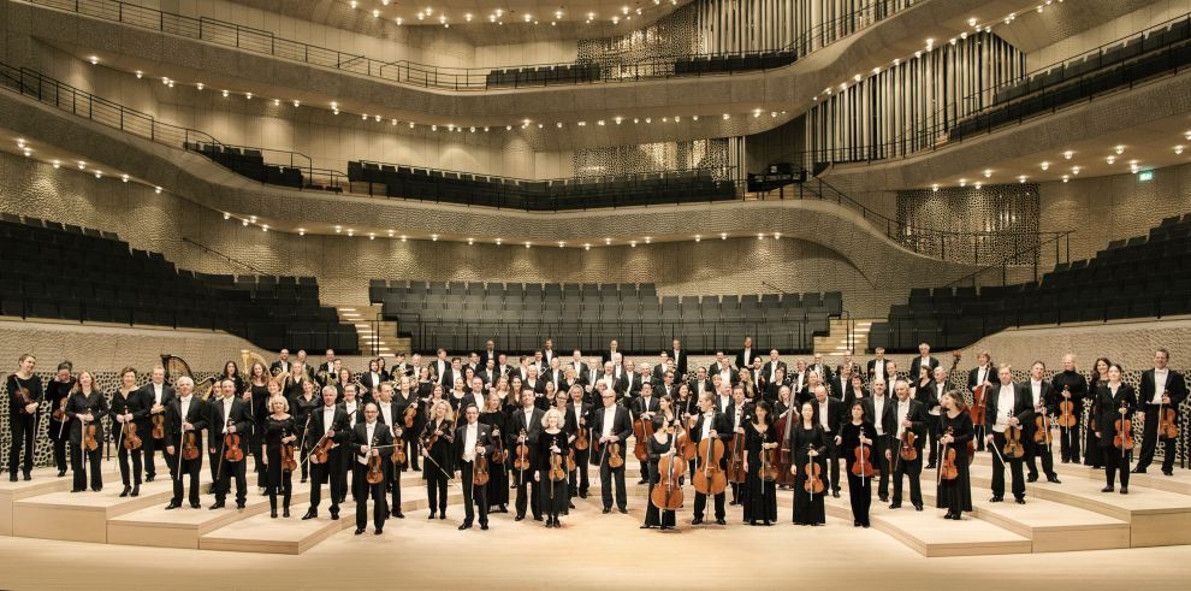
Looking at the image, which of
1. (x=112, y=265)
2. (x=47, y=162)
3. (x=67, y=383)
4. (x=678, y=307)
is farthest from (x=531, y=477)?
(x=47, y=162)

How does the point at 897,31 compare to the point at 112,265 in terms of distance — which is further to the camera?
the point at 897,31

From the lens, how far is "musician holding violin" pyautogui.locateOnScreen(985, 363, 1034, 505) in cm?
1014

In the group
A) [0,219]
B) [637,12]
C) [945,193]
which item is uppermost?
[637,12]

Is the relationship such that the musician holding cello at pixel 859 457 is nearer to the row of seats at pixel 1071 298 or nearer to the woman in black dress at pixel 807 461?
the woman in black dress at pixel 807 461

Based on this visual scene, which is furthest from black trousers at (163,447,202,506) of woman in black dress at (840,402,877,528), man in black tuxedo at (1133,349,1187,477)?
man in black tuxedo at (1133,349,1187,477)

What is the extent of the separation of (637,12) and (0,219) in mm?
18658

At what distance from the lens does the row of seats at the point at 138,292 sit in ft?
46.5

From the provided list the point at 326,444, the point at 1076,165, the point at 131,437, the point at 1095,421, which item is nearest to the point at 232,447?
the point at 326,444

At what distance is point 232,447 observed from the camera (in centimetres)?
1011

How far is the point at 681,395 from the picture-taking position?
13.1 m

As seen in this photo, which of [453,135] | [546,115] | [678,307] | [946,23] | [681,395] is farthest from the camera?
[453,135]

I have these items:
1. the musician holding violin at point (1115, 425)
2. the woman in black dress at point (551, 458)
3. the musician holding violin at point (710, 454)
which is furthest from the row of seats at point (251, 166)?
the musician holding violin at point (1115, 425)

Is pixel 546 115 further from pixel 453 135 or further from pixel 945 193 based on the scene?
pixel 945 193

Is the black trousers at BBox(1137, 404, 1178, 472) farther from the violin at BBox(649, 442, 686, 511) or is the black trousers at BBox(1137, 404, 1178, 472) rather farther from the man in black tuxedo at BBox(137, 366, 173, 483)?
the man in black tuxedo at BBox(137, 366, 173, 483)
